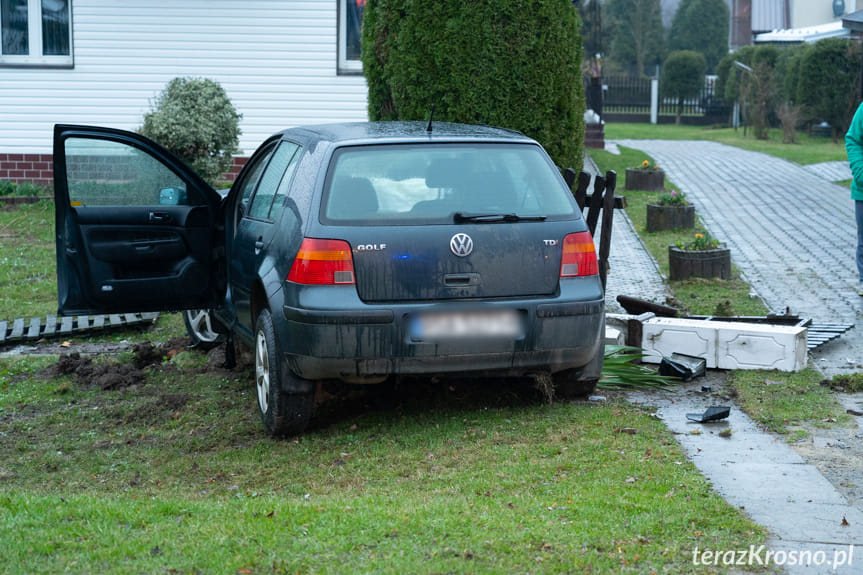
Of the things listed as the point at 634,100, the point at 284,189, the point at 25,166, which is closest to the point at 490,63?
the point at 284,189

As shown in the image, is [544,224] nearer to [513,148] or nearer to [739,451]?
[513,148]

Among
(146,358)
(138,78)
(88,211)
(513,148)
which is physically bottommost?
(146,358)

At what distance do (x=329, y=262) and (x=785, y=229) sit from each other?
9805 mm

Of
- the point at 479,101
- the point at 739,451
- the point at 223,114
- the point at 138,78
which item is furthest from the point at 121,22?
the point at 739,451

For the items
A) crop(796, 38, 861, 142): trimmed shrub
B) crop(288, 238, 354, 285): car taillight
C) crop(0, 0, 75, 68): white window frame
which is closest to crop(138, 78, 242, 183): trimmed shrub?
crop(0, 0, 75, 68): white window frame

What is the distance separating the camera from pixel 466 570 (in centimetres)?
352

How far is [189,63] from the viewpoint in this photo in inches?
673

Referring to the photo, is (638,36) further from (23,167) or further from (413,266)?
(413,266)

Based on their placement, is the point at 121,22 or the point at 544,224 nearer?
the point at 544,224

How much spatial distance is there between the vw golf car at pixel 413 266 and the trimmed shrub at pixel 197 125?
28.1 feet

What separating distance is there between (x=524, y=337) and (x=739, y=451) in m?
1.22

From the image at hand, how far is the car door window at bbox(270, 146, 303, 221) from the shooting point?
226 inches

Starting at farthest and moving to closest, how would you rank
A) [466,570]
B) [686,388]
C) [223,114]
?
[223,114] < [686,388] < [466,570]

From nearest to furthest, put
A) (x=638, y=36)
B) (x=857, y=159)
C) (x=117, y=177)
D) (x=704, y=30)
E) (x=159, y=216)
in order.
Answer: (x=117, y=177) → (x=159, y=216) → (x=857, y=159) → (x=638, y=36) → (x=704, y=30)
